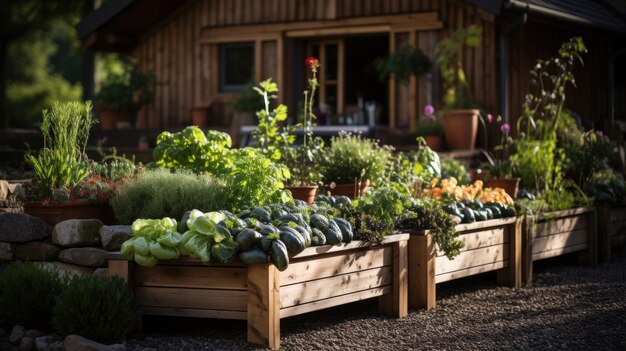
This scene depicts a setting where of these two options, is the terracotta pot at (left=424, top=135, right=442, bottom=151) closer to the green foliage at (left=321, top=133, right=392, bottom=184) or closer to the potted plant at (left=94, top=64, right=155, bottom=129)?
the green foliage at (left=321, top=133, right=392, bottom=184)

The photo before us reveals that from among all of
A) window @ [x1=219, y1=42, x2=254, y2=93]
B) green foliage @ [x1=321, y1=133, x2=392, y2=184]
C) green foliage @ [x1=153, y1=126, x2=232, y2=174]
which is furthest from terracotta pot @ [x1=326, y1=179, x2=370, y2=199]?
window @ [x1=219, y1=42, x2=254, y2=93]

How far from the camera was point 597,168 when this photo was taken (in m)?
10.2

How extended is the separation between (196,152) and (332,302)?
199 cm

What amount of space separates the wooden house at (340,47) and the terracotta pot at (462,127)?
1.65ft

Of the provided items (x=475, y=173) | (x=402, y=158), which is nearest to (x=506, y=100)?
→ (x=475, y=173)

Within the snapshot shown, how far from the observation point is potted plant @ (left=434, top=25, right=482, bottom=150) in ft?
39.3

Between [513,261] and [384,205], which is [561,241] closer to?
[513,261]

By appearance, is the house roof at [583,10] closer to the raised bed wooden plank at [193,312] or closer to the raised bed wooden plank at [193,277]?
the raised bed wooden plank at [193,277]

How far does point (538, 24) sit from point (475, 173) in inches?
162

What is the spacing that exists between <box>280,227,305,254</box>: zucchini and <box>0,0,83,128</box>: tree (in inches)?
794

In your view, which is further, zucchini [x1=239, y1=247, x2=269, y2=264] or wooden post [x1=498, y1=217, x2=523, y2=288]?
wooden post [x1=498, y1=217, x2=523, y2=288]

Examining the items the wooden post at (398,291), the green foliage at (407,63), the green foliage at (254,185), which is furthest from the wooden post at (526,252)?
the green foliage at (407,63)

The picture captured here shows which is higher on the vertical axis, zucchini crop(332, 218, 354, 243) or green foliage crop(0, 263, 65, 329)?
zucchini crop(332, 218, 354, 243)

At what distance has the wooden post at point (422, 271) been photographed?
6586 millimetres
